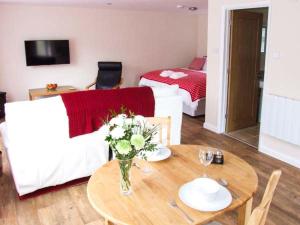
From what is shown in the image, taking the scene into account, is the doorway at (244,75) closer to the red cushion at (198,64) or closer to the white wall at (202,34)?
the red cushion at (198,64)

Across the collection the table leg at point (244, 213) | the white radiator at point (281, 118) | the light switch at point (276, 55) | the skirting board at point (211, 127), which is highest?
the light switch at point (276, 55)

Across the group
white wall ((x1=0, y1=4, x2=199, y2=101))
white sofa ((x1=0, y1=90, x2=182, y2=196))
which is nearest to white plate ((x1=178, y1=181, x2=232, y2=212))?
white sofa ((x1=0, y1=90, x2=182, y2=196))

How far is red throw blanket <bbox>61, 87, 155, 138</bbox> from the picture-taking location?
2887 mm

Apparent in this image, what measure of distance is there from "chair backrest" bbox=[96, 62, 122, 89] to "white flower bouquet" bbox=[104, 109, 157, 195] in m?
5.10

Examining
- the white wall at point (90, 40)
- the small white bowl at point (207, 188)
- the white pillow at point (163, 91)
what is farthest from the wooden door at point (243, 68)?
the white wall at point (90, 40)

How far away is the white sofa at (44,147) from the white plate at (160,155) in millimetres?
1225

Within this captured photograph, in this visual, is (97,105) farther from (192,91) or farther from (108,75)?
(108,75)

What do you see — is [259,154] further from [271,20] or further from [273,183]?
[273,183]

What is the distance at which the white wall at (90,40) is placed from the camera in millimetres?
5988


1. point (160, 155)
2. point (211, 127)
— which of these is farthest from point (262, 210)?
point (211, 127)

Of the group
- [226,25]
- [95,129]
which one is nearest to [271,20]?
[226,25]

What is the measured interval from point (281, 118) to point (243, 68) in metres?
1.32

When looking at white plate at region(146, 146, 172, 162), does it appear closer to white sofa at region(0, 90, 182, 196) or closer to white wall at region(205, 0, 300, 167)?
white sofa at region(0, 90, 182, 196)

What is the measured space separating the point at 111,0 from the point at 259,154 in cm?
374
